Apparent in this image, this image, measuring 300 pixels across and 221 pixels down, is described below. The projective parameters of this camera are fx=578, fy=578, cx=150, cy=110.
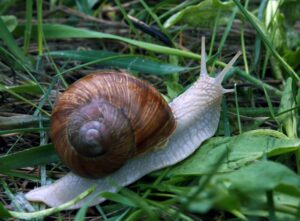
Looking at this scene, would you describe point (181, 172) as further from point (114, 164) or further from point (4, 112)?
point (4, 112)

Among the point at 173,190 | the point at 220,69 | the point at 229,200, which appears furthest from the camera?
the point at 220,69

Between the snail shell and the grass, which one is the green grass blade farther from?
the snail shell

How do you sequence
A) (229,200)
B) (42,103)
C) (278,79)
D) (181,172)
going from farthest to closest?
(278,79) < (42,103) < (181,172) < (229,200)

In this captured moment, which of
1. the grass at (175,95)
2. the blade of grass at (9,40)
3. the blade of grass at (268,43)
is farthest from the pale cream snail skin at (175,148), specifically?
the blade of grass at (9,40)

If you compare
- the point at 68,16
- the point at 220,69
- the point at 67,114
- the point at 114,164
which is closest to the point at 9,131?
the point at 67,114

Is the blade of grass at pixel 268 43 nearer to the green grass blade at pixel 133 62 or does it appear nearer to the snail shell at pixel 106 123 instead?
the green grass blade at pixel 133 62

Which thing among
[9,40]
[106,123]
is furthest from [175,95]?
[9,40]
